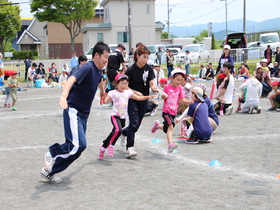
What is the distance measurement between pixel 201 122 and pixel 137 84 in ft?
6.52

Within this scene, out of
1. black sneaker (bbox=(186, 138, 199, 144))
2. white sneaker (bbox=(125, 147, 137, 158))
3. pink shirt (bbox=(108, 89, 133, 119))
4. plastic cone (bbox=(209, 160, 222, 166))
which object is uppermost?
pink shirt (bbox=(108, 89, 133, 119))

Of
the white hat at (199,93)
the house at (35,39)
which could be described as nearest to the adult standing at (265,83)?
the white hat at (199,93)

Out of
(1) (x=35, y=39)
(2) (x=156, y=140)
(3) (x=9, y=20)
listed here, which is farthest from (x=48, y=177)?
(1) (x=35, y=39)

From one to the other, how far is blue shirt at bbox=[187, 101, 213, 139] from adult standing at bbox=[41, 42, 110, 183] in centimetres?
341

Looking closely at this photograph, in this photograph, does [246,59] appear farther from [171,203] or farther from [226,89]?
[171,203]

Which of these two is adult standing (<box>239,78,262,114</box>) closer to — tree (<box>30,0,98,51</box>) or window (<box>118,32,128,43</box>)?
window (<box>118,32,128,43</box>)

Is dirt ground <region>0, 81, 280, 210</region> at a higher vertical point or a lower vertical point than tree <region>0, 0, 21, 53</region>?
lower

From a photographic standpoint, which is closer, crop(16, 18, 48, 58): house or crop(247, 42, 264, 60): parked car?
crop(247, 42, 264, 60): parked car

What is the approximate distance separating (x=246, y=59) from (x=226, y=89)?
20855 millimetres

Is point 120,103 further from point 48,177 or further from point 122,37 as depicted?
point 122,37

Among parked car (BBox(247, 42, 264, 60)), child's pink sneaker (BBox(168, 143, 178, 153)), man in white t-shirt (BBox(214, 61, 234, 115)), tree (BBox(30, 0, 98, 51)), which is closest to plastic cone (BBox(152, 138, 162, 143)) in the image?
child's pink sneaker (BBox(168, 143, 178, 153))

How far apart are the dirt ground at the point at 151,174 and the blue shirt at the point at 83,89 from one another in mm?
1114

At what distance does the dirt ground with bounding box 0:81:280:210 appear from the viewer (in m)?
4.88

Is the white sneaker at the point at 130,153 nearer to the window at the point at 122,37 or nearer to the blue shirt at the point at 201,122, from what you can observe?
the blue shirt at the point at 201,122
